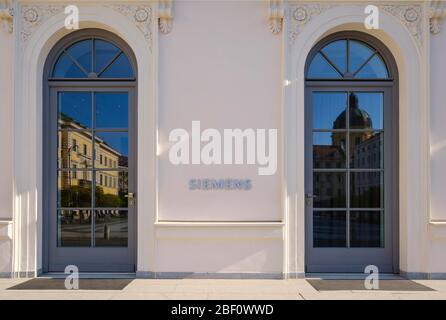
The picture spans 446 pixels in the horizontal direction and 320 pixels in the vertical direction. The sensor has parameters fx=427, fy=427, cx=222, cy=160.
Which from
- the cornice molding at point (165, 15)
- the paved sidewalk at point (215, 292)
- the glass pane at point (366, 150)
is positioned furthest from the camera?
the glass pane at point (366, 150)

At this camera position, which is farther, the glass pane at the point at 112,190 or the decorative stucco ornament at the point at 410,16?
the glass pane at the point at 112,190

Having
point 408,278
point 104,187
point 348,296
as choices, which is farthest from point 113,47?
point 408,278

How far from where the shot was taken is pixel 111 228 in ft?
18.4

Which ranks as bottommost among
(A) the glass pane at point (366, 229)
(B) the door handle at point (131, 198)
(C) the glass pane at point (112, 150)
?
(A) the glass pane at point (366, 229)

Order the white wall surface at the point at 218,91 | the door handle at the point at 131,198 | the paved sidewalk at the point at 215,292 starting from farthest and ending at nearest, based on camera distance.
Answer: the door handle at the point at 131,198 → the white wall surface at the point at 218,91 → the paved sidewalk at the point at 215,292

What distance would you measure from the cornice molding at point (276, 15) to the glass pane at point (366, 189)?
2119 millimetres

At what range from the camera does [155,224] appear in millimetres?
5277

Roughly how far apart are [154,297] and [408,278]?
317 centimetres

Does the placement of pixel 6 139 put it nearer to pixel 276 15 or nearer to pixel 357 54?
pixel 276 15

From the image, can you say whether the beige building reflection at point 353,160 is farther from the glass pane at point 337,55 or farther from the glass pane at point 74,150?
the glass pane at point 74,150

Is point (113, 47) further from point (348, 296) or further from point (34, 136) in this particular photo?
point (348, 296)

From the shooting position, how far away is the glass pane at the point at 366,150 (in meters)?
5.64

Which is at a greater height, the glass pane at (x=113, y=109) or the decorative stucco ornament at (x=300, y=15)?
the decorative stucco ornament at (x=300, y=15)

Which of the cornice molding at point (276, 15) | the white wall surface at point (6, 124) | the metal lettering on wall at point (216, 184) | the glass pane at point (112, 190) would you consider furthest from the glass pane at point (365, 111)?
the white wall surface at point (6, 124)
